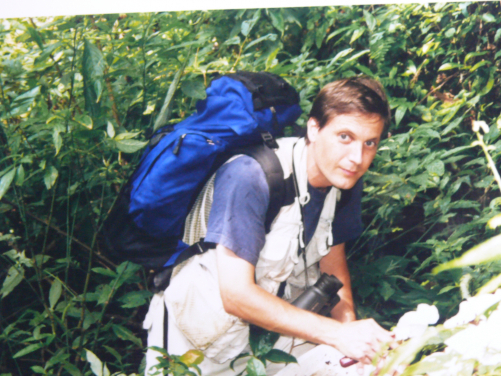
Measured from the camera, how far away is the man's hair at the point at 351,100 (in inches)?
40.9

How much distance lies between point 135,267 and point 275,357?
48 centimetres

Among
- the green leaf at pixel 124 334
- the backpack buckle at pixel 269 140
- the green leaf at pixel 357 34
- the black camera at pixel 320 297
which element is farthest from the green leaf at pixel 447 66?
the green leaf at pixel 124 334

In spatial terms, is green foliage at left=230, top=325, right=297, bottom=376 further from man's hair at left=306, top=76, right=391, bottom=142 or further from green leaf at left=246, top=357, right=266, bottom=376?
man's hair at left=306, top=76, right=391, bottom=142

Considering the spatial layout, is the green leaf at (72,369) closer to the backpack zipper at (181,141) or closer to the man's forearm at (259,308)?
the man's forearm at (259,308)

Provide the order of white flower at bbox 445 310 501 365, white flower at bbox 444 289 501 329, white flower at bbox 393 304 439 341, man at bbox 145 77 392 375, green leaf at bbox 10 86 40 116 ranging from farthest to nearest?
green leaf at bbox 10 86 40 116 → man at bbox 145 77 392 375 → white flower at bbox 393 304 439 341 → white flower at bbox 444 289 501 329 → white flower at bbox 445 310 501 365

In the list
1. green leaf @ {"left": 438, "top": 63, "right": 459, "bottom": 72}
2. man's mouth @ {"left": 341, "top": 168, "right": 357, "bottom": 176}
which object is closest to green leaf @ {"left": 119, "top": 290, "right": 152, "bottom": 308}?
man's mouth @ {"left": 341, "top": 168, "right": 357, "bottom": 176}

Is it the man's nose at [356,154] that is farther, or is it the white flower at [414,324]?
the man's nose at [356,154]

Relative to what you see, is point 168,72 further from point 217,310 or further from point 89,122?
point 217,310

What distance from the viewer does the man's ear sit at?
42.7 inches

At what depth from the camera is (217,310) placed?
3.36ft

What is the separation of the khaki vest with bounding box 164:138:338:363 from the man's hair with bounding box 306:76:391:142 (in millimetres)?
93

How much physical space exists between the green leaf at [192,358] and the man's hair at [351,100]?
0.60 meters

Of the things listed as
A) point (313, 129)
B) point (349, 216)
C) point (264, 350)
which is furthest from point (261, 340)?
point (313, 129)

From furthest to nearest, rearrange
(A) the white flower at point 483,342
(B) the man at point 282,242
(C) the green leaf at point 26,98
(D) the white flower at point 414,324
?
(C) the green leaf at point 26,98
(B) the man at point 282,242
(D) the white flower at point 414,324
(A) the white flower at point 483,342
